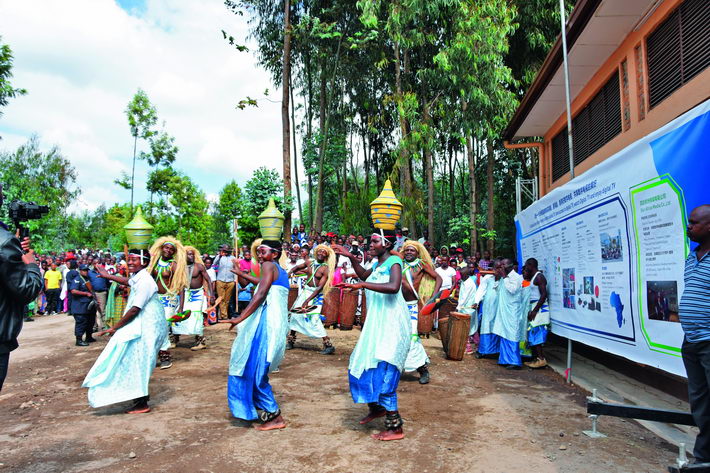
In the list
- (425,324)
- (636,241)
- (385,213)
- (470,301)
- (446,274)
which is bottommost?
(425,324)

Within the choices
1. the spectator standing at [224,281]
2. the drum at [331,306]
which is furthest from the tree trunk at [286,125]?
the drum at [331,306]

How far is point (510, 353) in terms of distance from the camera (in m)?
7.95

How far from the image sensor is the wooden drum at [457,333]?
27.1ft

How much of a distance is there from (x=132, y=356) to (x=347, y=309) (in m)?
6.77

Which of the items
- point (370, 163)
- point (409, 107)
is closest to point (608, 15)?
point (409, 107)

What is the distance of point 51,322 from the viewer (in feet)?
45.7

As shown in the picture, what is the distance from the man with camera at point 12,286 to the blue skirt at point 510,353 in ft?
22.4

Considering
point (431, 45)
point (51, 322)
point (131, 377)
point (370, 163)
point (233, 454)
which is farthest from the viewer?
point (370, 163)

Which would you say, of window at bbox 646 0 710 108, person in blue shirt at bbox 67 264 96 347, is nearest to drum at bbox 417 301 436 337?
window at bbox 646 0 710 108

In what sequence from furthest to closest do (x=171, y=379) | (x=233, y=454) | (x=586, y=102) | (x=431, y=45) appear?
(x=431, y=45) < (x=586, y=102) < (x=171, y=379) < (x=233, y=454)

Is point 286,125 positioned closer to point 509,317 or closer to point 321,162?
point 321,162

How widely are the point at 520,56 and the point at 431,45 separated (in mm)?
3270

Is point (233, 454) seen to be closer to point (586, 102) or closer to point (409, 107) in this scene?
point (586, 102)

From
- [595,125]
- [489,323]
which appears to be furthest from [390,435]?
[595,125]
